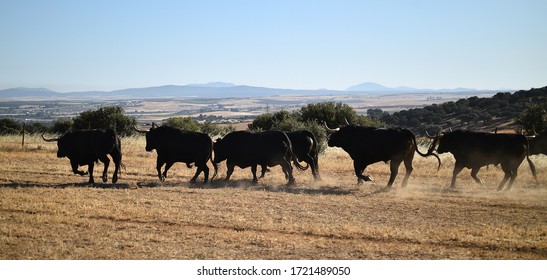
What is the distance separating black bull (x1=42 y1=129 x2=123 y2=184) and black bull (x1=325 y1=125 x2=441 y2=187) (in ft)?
25.5

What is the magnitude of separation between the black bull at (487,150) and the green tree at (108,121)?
30.4m

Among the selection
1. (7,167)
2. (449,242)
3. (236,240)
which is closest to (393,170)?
(449,242)

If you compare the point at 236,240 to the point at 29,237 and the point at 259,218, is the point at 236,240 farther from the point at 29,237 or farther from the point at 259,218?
the point at 29,237

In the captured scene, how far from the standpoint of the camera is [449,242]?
10.4m

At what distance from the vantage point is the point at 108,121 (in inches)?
1735

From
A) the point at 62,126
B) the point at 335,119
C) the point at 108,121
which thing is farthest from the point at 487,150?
the point at 62,126

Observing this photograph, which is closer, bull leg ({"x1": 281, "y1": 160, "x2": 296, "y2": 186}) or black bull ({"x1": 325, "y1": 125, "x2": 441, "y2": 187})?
black bull ({"x1": 325, "y1": 125, "x2": 441, "y2": 187})

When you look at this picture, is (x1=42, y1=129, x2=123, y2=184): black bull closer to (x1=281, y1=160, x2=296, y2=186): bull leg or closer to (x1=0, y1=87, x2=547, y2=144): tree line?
(x1=281, y1=160, x2=296, y2=186): bull leg

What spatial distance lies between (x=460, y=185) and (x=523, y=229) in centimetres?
768

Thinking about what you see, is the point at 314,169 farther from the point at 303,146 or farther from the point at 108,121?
A: the point at 108,121

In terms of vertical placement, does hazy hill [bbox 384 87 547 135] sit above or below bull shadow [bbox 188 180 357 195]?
above

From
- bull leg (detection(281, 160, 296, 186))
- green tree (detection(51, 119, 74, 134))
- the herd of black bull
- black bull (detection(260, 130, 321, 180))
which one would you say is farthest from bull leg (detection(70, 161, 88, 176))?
green tree (detection(51, 119, 74, 134))

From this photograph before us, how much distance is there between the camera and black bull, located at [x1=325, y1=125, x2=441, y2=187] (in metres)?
18.2
